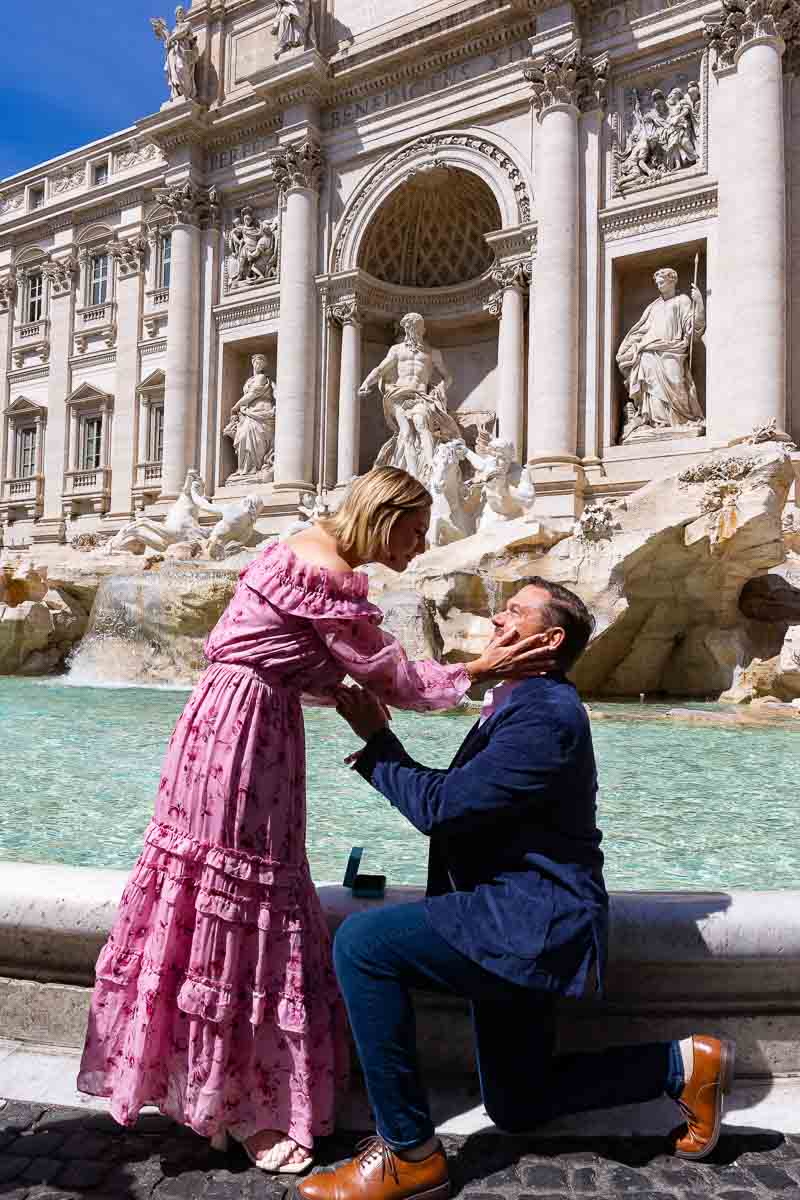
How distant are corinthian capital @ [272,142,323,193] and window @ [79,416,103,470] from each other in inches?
323

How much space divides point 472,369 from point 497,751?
57.9 feet

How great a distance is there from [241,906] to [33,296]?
88.1 ft

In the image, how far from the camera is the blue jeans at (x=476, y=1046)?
5.55 ft

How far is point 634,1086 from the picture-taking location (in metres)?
1.82

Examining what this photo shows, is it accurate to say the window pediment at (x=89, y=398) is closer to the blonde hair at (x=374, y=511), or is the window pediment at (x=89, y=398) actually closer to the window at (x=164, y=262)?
the window at (x=164, y=262)

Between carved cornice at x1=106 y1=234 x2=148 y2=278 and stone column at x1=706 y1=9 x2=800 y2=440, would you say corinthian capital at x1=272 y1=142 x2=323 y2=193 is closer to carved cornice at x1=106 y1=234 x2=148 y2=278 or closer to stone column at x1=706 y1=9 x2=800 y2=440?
carved cornice at x1=106 y1=234 x2=148 y2=278

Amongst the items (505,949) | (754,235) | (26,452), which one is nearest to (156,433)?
(26,452)

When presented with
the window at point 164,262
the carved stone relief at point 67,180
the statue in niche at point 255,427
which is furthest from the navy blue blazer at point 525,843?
the carved stone relief at point 67,180

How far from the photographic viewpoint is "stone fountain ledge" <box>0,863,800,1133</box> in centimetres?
194

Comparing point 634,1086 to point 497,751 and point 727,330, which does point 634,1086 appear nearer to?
point 497,751

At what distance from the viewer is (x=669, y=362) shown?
1451cm

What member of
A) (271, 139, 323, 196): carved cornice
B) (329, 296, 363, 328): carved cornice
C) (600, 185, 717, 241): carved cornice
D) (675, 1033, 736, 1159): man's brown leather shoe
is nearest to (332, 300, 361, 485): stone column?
(329, 296, 363, 328): carved cornice

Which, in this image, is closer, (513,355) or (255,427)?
(513,355)

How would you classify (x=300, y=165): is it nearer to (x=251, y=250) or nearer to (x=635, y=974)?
(x=251, y=250)
